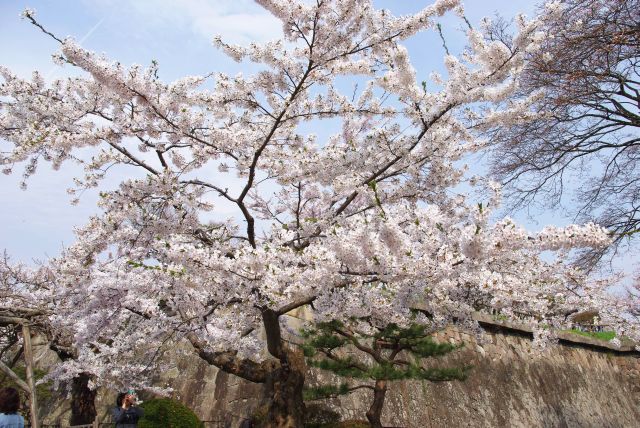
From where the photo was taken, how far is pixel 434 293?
519 cm

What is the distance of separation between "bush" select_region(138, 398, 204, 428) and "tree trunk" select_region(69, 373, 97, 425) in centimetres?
114

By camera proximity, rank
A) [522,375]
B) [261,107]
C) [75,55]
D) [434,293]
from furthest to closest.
→ [522,375] → [261,107] → [434,293] → [75,55]

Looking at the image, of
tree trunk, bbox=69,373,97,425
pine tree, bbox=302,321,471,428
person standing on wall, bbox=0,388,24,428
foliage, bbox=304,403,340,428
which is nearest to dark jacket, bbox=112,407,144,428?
tree trunk, bbox=69,373,97,425

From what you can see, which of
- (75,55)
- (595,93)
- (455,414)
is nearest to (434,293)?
(75,55)

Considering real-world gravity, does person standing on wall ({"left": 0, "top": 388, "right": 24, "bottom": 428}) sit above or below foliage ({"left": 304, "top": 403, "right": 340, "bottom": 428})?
below

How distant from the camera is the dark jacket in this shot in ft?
19.9

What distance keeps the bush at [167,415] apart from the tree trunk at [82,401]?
1.14 metres

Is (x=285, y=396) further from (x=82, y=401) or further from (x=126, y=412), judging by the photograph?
(x=82, y=401)

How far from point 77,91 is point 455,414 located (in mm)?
9126

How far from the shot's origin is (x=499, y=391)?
34.3 ft

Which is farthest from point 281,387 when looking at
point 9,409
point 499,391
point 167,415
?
point 499,391

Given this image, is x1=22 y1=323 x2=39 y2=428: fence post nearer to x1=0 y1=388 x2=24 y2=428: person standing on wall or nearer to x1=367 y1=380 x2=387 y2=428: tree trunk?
x1=0 y1=388 x2=24 y2=428: person standing on wall

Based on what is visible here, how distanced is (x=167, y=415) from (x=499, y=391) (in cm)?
753

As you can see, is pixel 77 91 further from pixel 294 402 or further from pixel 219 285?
pixel 294 402
